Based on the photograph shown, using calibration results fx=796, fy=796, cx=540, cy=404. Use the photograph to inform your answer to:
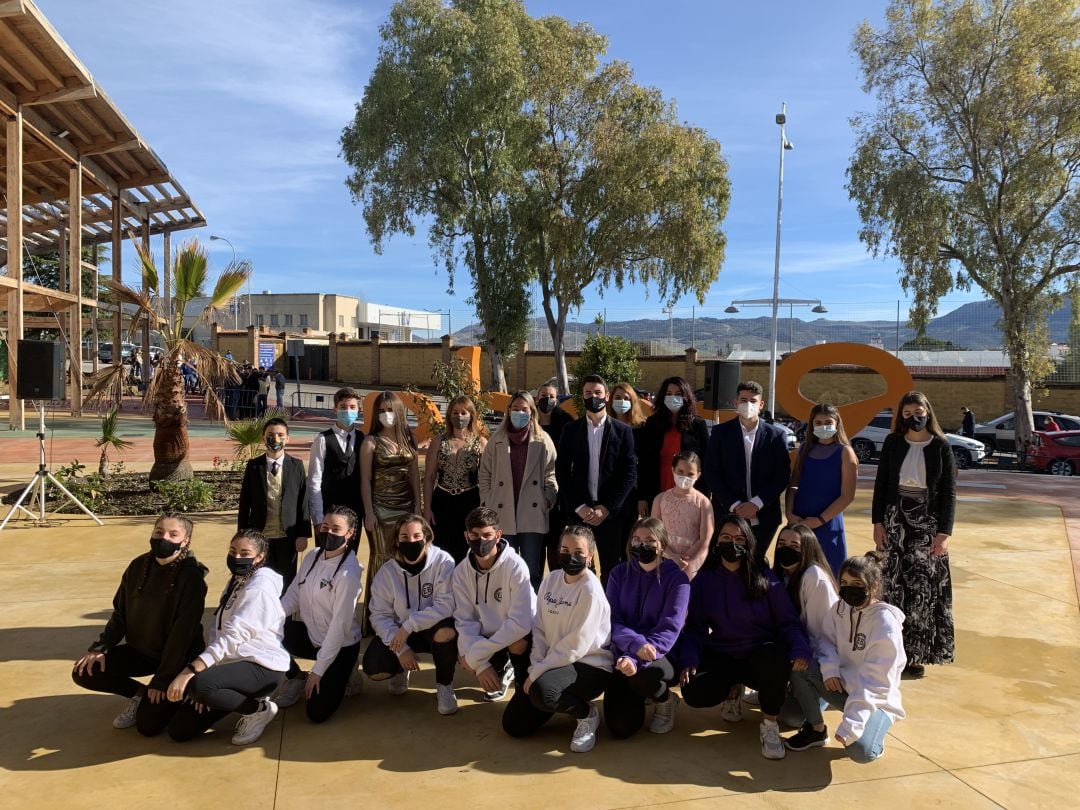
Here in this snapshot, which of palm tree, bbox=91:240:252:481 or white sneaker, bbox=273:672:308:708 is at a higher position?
palm tree, bbox=91:240:252:481

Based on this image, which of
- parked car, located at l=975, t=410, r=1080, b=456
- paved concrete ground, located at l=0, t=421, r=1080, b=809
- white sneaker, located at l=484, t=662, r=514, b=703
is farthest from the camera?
parked car, located at l=975, t=410, r=1080, b=456

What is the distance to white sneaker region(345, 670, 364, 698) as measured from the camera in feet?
15.1

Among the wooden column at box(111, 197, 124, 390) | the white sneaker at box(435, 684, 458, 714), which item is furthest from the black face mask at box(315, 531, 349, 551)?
the wooden column at box(111, 197, 124, 390)

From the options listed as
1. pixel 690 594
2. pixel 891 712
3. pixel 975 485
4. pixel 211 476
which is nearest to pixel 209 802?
Answer: pixel 690 594

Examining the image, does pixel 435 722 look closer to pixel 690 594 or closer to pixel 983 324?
pixel 690 594

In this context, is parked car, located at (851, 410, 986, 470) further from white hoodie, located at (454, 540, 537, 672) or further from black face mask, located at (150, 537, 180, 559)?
black face mask, located at (150, 537, 180, 559)

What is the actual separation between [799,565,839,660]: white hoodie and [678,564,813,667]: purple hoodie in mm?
51

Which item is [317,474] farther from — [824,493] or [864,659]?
[864,659]

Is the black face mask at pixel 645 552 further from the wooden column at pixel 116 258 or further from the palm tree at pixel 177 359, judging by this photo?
the wooden column at pixel 116 258

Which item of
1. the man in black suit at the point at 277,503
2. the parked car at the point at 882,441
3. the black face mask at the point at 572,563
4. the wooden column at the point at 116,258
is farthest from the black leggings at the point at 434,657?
the wooden column at the point at 116,258

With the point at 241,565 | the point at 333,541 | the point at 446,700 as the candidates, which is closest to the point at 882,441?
the point at 446,700

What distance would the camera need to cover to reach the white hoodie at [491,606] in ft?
14.0

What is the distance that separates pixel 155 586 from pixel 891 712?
3.72 metres

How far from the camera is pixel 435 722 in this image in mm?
4238
